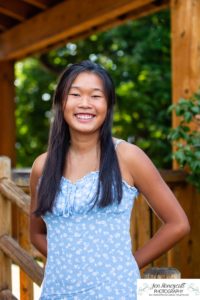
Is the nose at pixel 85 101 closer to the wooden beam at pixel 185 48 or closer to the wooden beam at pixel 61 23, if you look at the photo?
the wooden beam at pixel 185 48

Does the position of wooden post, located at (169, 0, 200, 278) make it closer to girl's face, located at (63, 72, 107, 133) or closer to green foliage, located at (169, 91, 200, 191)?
green foliage, located at (169, 91, 200, 191)

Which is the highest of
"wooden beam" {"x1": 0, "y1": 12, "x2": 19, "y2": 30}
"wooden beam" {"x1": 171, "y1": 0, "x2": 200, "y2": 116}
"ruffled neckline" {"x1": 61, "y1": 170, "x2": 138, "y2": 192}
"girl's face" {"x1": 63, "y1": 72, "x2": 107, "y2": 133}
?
"wooden beam" {"x1": 0, "y1": 12, "x2": 19, "y2": 30}

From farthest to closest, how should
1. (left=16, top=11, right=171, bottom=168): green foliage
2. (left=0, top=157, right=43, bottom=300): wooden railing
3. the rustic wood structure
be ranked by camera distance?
1. (left=16, top=11, right=171, bottom=168): green foliage
2. the rustic wood structure
3. (left=0, top=157, right=43, bottom=300): wooden railing

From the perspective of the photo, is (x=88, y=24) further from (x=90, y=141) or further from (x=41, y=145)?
(x=41, y=145)

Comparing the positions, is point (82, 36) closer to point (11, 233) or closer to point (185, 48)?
point (185, 48)

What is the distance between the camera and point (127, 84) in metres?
10.3

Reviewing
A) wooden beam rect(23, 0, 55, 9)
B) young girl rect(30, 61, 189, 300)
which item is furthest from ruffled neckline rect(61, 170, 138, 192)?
wooden beam rect(23, 0, 55, 9)

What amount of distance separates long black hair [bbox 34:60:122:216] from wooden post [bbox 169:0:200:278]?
208 cm

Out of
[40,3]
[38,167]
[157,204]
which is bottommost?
[157,204]

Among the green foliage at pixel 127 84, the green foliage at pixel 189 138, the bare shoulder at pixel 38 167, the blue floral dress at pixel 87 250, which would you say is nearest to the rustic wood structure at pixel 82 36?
the green foliage at pixel 189 138

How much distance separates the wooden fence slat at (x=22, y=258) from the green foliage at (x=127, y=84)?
3841 mm

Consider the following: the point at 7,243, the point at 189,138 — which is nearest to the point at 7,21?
the point at 189,138

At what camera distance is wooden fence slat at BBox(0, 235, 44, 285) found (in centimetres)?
311

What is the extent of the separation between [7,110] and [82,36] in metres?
1.33
